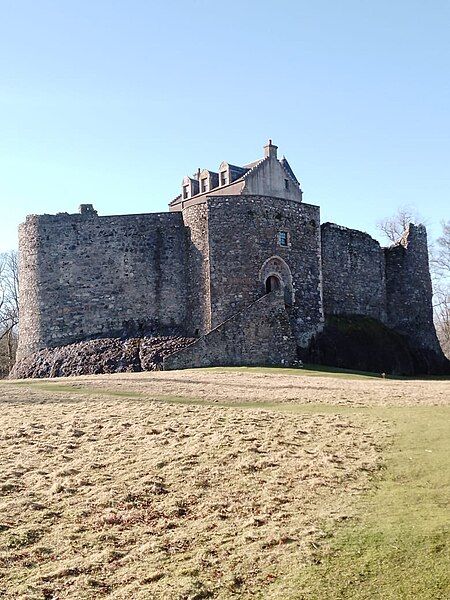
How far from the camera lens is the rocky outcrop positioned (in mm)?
33281

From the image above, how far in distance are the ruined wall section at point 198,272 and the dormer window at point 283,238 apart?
375 centimetres

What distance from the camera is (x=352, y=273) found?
1597 inches

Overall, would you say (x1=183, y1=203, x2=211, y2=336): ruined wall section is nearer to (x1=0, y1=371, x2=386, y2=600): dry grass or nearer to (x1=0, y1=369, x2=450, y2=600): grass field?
(x1=0, y1=369, x2=450, y2=600): grass field

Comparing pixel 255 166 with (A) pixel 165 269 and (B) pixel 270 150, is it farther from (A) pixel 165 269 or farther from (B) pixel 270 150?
(A) pixel 165 269

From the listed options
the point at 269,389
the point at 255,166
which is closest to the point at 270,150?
the point at 255,166

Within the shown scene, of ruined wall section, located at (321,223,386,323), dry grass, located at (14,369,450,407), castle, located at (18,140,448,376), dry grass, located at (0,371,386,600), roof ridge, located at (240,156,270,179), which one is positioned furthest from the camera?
roof ridge, located at (240,156,270,179)

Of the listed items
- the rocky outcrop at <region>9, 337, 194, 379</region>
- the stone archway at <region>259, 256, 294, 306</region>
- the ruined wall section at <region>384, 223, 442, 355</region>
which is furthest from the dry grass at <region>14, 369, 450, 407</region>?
the ruined wall section at <region>384, 223, 442, 355</region>

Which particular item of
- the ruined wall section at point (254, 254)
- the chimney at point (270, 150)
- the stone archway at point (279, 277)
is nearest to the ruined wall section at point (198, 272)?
the ruined wall section at point (254, 254)

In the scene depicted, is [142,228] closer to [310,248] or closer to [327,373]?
[310,248]

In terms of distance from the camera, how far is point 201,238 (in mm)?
34688

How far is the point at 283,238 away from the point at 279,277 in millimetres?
2048

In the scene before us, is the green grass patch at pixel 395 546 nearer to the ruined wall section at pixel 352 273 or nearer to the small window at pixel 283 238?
the small window at pixel 283 238

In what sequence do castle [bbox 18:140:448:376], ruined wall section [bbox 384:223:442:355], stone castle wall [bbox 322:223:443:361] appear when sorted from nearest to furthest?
castle [bbox 18:140:448:376] < stone castle wall [bbox 322:223:443:361] < ruined wall section [bbox 384:223:442:355]

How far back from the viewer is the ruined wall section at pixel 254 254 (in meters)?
33.9
